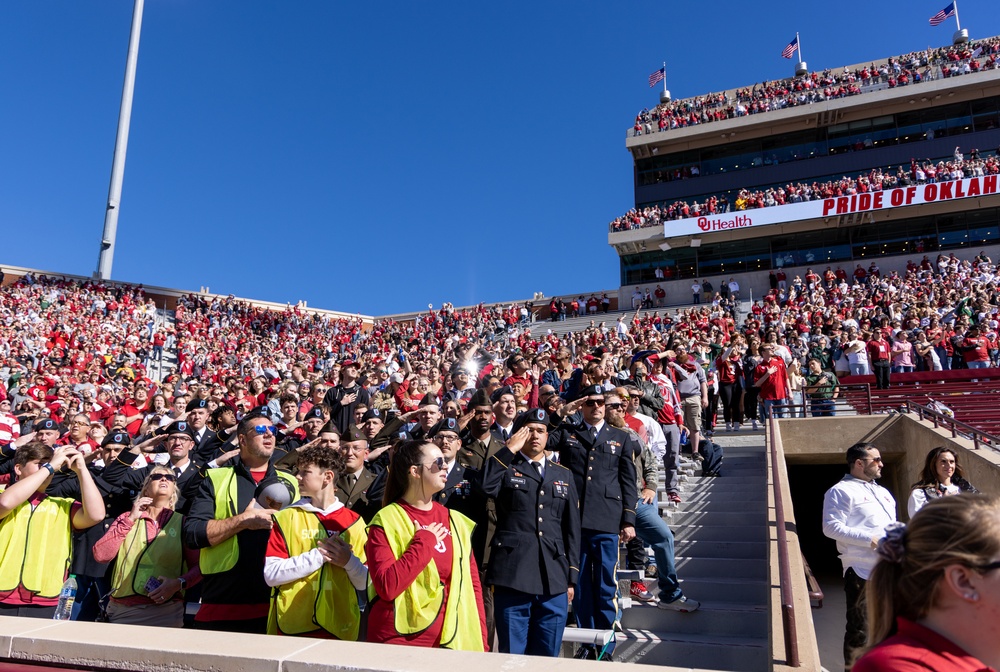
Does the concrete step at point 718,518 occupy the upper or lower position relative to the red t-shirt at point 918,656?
lower

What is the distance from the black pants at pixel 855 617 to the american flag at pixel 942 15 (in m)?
42.1

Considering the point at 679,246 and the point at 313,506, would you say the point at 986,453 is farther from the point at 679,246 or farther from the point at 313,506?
the point at 679,246

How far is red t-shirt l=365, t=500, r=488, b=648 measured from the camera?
9.52 feet

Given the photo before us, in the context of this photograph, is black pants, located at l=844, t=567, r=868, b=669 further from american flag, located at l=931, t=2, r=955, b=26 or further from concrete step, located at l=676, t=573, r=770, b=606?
american flag, located at l=931, t=2, r=955, b=26

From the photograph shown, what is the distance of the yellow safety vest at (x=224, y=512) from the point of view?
3.61 m

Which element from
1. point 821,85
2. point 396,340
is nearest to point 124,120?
point 396,340

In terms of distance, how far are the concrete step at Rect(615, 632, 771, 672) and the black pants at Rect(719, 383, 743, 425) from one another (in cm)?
767

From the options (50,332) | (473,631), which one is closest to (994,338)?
(473,631)

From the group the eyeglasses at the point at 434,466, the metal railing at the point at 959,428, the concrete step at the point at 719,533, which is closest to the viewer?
the eyeglasses at the point at 434,466

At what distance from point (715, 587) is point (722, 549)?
0.99 metres

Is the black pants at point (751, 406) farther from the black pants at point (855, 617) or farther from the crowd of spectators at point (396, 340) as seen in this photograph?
the black pants at point (855, 617)

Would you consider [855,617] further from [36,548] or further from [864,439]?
[864,439]

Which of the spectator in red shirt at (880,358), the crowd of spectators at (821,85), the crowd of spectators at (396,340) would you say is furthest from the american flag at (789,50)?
the spectator in red shirt at (880,358)

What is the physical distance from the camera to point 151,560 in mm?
4121
